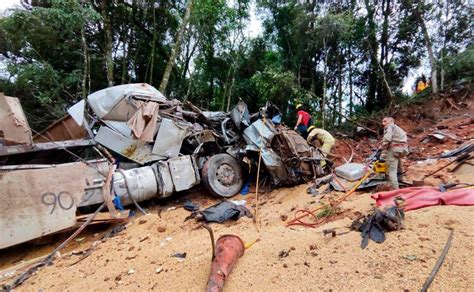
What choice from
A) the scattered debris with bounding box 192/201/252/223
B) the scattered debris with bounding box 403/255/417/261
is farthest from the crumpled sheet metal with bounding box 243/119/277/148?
the scattered debris with bounding box 403/255/417/261

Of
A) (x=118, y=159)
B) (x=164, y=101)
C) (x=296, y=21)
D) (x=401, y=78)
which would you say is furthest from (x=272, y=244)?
(x=401, y=78)

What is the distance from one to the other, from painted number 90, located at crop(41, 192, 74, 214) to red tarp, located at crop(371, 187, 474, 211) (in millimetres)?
Answer: 4358

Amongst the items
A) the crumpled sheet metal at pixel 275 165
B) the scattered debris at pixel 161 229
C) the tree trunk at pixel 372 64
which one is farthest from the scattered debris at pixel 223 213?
the tree trunk at pixel 372 64

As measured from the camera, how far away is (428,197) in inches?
137

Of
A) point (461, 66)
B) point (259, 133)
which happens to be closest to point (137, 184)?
point (259, 133)

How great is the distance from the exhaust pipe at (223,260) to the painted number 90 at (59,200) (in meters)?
2.51

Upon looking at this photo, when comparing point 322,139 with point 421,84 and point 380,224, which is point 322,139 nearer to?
point 380,224

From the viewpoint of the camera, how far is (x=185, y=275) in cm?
276

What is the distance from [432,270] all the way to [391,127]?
2879mm

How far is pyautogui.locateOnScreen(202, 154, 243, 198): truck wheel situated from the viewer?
19.0 ft

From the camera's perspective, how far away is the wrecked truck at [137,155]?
3.89 meters

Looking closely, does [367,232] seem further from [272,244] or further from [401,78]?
[401,78]

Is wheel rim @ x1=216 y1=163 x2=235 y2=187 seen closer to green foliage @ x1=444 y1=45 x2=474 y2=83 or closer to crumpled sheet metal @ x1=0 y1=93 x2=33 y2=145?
crumpled sheet metal @ x1=0 y1=93 x2=33 y2=145

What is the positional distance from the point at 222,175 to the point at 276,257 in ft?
10.6
